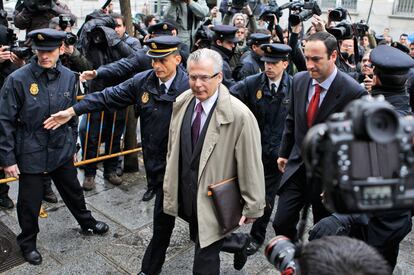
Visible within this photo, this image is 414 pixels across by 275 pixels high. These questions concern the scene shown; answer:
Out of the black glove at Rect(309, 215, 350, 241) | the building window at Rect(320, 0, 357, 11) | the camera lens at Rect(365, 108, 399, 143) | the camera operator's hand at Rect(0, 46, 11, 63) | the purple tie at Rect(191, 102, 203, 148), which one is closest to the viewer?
the camera lens at Rect(365, 108, 399, 143)

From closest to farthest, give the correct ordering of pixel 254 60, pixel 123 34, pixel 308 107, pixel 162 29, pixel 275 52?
pixel 308 107
pixel 275 52
pixel 254 60
pixel 162 29
pixel 123 34

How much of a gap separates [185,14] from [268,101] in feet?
12.6

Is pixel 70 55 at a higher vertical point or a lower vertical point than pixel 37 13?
lower

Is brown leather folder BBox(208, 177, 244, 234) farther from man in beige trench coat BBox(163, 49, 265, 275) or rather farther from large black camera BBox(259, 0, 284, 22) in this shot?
large black camera BBox(259, 0, 284, 22)

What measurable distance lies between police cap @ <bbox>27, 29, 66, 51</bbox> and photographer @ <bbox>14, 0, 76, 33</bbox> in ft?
→ 8.18

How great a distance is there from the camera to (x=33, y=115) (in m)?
3.92

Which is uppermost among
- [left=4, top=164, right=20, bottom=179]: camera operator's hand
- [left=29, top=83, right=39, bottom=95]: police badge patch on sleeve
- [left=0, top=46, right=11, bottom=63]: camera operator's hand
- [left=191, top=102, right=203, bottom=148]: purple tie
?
[left=0, top=46, right=11, bottom=63]: camera operator's hand

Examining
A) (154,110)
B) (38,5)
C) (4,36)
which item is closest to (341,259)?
(154,110)

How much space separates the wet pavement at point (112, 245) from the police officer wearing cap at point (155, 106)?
0.48 meters

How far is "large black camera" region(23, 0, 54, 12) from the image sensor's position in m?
6.19

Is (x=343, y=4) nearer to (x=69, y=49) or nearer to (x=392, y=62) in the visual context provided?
(x=69, y=49)

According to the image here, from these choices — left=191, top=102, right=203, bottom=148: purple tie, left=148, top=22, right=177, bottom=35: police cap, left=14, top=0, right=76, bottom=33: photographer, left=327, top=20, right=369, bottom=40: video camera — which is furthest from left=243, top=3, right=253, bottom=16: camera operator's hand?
left=191, top=102, right=203, bottom=148: purple tie

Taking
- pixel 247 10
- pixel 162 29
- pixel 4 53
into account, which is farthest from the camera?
pixel 247 10

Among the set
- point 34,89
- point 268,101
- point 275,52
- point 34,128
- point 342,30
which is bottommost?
point 34,128
